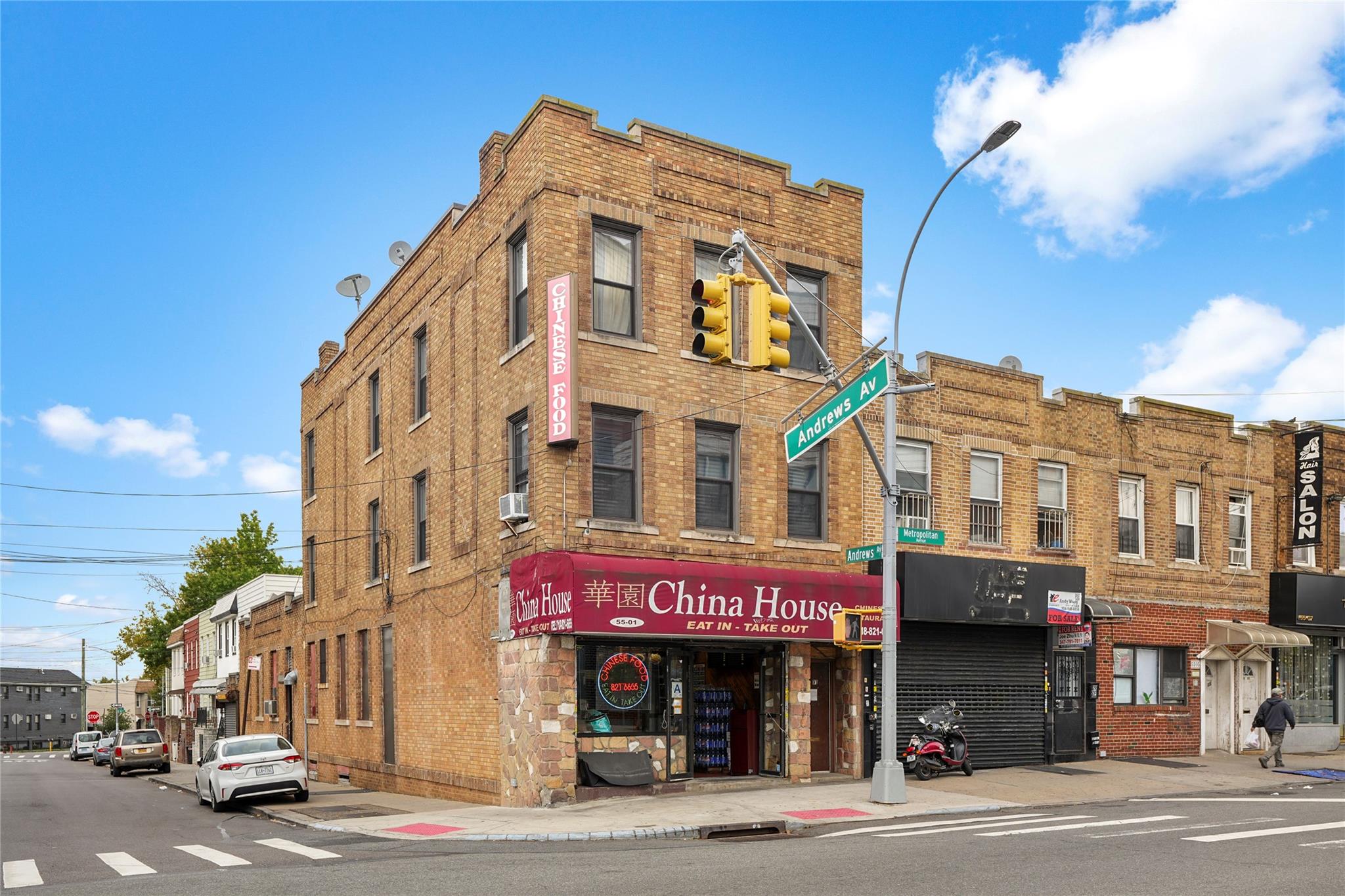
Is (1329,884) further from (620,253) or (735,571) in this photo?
(620,253)

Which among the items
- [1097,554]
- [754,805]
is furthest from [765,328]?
[1097,554]

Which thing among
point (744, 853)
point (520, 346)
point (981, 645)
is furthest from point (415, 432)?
point (744, 853)

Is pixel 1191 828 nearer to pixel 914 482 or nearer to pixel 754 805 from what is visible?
pixel 754 805

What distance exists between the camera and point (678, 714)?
64.0 feet

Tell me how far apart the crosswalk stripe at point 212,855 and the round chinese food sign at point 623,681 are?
19.8 feet

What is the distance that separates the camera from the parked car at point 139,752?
144 feet

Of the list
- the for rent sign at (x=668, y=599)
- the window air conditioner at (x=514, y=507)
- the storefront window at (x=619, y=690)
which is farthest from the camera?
the window air conditioner at (x=514, y=507)

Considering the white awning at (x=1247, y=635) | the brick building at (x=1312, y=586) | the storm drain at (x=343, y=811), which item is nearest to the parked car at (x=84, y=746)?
the storm drain at (x=343, y=811)

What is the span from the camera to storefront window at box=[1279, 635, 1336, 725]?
27.6 metres

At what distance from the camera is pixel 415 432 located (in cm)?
2531

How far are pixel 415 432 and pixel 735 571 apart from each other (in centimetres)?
926

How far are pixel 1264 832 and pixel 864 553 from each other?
8432 millimetres

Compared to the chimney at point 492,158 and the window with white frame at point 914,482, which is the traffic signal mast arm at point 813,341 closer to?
the window with white frame at point 914,482

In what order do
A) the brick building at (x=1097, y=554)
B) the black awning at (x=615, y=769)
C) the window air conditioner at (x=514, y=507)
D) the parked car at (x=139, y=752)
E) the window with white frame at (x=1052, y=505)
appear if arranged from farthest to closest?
the parked car at (x=139, y=752) < the window with white frame at (x=1052, y=505) < the brick building at (x=1097, y=554) < the window air conditioner at (x=514, y=507) < the black awning at (x=615, y=769)
